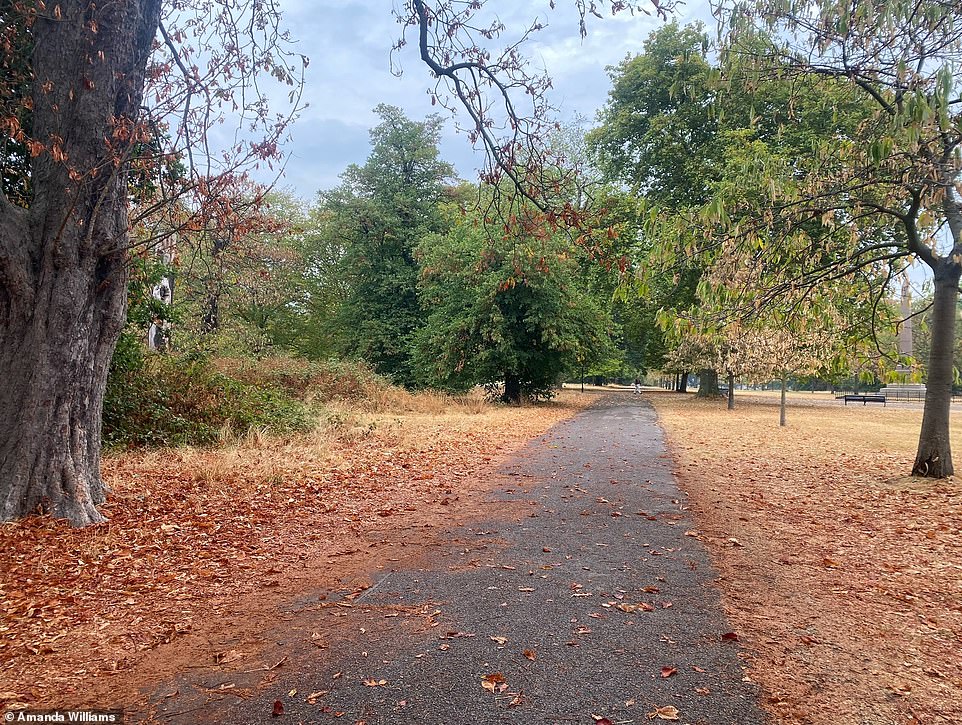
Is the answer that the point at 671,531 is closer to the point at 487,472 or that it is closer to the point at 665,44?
the point at 487,472

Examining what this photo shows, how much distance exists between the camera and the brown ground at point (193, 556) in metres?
3.41

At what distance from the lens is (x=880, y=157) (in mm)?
4730

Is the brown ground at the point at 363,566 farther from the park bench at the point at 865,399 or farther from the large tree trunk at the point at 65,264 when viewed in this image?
the park bench at the point at 865,399

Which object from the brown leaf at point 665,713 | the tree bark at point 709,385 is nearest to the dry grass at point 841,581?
the brown leaf at point 665,713

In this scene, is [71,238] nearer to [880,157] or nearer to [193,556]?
[193,556]


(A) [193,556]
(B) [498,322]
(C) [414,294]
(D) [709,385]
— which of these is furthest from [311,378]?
(D) [709,385]

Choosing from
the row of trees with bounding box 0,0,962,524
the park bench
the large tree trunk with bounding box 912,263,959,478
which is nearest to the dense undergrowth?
the row of trees with bounding box 0,0,962,524

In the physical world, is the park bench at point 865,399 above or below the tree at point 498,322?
below

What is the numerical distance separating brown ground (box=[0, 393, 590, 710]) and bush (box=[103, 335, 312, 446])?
2.65 ft

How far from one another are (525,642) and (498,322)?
19.0m

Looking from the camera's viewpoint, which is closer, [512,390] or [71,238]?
[71,238]

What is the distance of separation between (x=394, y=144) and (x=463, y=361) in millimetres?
14250

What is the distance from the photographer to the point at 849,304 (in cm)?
1002

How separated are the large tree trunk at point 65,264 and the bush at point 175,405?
14.1 ft
